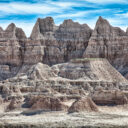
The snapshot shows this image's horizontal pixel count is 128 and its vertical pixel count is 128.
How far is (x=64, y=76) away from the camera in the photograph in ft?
366

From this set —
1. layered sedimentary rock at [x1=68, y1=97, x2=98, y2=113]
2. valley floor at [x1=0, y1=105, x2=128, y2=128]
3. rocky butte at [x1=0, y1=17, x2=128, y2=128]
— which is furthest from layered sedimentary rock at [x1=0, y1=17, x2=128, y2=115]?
valley floor at [x1=0, y1=105, x2=128, y2=128]

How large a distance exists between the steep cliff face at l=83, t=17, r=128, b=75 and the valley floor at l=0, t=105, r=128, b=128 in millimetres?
39931

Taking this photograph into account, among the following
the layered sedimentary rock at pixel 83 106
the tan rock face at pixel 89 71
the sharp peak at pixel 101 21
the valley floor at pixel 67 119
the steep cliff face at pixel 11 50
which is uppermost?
the sharp peak at pixel 101 21

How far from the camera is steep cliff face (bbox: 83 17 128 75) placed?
125m

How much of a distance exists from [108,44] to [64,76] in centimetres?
1892

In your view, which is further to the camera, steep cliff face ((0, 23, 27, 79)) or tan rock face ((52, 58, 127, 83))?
steep cliff face ((0, 23, 27, 79))

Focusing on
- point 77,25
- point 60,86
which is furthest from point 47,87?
point 77,25

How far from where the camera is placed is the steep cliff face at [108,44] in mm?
125175

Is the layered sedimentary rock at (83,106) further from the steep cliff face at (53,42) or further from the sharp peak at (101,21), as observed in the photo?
the sharp peak at (101,21)

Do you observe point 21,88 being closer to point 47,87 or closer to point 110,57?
point 47,87

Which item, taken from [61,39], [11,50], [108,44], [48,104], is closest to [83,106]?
[48,104]

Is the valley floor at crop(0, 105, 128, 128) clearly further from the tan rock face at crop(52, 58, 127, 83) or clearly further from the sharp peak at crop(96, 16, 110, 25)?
the sharp peak at crop(96, 16, 110, 25)

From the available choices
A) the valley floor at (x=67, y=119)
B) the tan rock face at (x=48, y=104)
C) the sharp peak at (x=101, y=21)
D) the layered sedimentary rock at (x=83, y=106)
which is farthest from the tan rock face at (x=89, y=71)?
the layered sedimentary rock at (x=83, y=106)

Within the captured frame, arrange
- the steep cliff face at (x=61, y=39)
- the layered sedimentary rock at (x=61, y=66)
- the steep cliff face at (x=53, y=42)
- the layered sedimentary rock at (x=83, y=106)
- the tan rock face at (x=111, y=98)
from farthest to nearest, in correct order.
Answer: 1. the steep cliff face at (x=61, y=39)
2. the steep cliff face at (x=53, y=42)
3. the layered sedimentary rock at (x=61, y=66)
4. the tan rock face at (x=111, y=98)
5. the layered sedimentary rock at (x=83, y=106)
